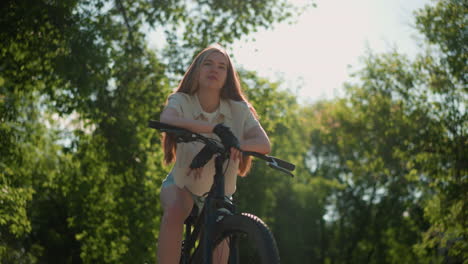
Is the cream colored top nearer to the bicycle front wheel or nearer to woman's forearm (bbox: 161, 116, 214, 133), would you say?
woman's forearm (bbox: 161, 116, 214, 133)

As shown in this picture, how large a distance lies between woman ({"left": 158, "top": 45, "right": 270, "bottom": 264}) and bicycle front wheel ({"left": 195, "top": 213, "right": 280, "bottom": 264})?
0.26 ft

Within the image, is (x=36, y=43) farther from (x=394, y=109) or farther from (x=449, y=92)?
(x=394, y=109)

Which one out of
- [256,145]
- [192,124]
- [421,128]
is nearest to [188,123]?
[192,124]

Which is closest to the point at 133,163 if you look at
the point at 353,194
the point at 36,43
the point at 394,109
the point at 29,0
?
the point at 36,43

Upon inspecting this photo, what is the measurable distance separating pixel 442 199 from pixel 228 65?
15.1 meters

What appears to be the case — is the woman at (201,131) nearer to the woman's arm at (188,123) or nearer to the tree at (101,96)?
the woman's arm at (188,123)

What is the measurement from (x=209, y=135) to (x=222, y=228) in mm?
998

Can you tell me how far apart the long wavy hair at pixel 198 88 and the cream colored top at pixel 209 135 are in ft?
0.23

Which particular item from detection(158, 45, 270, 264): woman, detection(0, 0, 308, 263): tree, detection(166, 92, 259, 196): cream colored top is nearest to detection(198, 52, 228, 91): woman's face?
detection(158, 45, 270, 264): woman

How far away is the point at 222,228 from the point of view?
347cm

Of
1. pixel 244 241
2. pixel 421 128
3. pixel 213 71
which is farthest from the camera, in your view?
pixel 421 128

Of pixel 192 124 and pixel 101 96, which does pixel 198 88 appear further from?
pixel 101 96

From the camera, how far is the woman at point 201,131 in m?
3.92

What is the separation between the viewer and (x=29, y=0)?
1173 centimetres
